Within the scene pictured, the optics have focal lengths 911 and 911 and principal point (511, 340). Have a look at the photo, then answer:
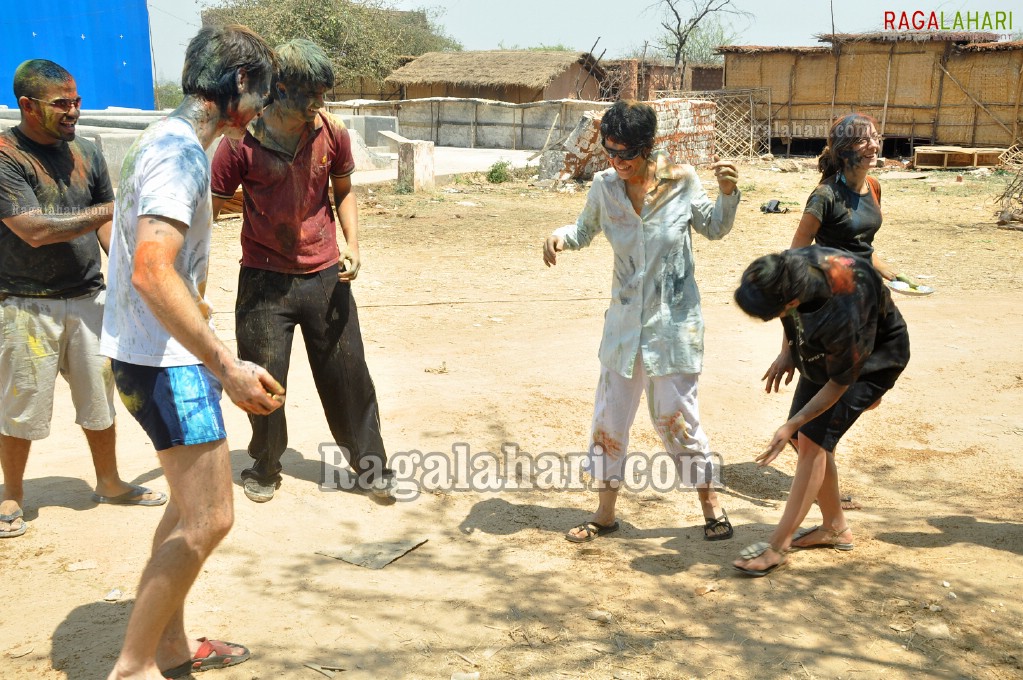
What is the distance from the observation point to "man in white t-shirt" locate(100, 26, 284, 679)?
2328 mm

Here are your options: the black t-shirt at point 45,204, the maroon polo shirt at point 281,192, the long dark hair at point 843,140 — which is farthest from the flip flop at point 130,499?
the long dark hair at point 843,140

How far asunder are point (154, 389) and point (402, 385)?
3462mm

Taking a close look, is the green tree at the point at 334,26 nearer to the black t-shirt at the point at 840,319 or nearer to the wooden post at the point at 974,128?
the wooden post at the point at 974,128

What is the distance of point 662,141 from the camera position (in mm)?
19016

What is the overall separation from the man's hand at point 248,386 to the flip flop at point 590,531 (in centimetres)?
198

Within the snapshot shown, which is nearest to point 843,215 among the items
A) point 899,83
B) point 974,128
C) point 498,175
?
point 498,175

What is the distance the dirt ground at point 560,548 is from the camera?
3.03 metres

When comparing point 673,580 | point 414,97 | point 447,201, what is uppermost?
point 414,97

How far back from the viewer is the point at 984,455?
195 inches

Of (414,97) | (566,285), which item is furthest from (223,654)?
(414,97)

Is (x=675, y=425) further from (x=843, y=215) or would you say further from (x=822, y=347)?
(x=843, y=215)

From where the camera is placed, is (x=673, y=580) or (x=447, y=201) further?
(x=447, y=201)

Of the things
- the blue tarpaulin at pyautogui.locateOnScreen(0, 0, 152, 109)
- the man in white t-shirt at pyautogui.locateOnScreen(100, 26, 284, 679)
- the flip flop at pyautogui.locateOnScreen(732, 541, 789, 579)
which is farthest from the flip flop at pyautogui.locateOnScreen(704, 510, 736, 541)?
the blue tarpaulin at pyautogui.locateOnScreen(0, 0, 152, 109)

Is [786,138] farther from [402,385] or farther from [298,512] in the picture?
[298,512]
